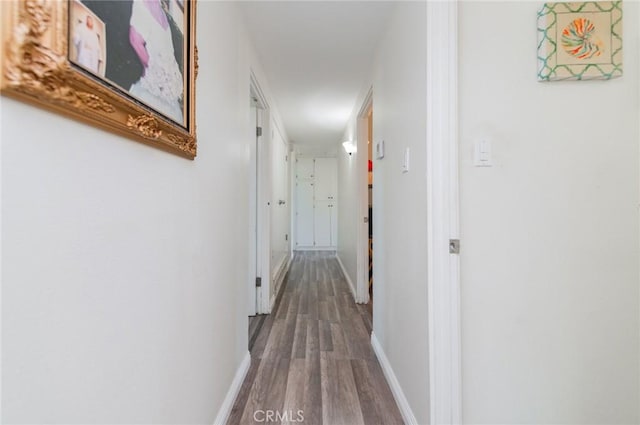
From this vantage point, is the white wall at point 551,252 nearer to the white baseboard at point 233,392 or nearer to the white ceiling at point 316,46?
the white ceiling at point 316,46

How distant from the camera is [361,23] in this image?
6.03ft

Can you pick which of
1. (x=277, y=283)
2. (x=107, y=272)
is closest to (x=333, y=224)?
(x=277, y=283)

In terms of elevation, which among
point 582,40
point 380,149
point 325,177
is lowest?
point 380,149

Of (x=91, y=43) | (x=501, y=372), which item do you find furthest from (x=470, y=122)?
(x=91, y=43)

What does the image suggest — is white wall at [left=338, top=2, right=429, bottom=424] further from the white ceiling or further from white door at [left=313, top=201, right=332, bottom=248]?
white door at [left=313, top=201, right=332, bottom=248]

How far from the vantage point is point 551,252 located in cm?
119

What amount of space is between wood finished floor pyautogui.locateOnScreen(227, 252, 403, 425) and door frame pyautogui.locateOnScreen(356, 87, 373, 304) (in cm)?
21

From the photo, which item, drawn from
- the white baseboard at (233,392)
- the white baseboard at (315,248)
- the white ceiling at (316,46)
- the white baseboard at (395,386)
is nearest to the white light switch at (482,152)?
the white ceiling at (316,46)

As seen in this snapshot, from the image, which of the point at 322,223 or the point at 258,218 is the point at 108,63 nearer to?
the point at 258,218

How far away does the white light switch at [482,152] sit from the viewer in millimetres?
1173

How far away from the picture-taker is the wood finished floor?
57.9 inches

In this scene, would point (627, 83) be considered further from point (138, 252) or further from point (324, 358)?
point (324, 358)

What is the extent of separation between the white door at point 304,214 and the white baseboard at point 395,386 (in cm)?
468

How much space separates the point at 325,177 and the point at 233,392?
218 inches
